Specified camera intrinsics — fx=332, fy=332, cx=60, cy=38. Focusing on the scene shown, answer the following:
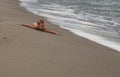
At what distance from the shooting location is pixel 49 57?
7.34m

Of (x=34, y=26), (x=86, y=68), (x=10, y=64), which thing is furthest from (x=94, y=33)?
(x=10, y=64)

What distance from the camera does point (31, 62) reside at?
677 cm

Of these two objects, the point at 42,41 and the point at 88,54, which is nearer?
the point at 88,54

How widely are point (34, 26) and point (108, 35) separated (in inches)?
116

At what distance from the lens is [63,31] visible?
1191 centimetres

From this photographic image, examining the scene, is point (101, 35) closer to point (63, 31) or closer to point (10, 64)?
point (63, 31)

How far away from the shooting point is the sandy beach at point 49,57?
250 inches

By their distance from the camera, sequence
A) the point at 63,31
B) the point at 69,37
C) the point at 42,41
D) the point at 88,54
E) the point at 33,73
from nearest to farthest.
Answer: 1. the point at 33,73
2. the point at 88,54
3. the point at 42,41
4. the point at 69,37
5. the point at 63,31

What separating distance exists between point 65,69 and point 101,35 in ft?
18.6

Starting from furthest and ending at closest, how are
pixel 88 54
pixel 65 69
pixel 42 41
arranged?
pixel 42 41 → pixel 88 54 → pixel 65 69

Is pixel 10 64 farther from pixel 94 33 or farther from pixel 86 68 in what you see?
pixel 94 33

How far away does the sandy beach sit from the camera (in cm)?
636

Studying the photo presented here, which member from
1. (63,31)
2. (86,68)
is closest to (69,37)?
(63,31)

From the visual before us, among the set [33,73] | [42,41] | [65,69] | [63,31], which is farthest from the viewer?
[63,31]
